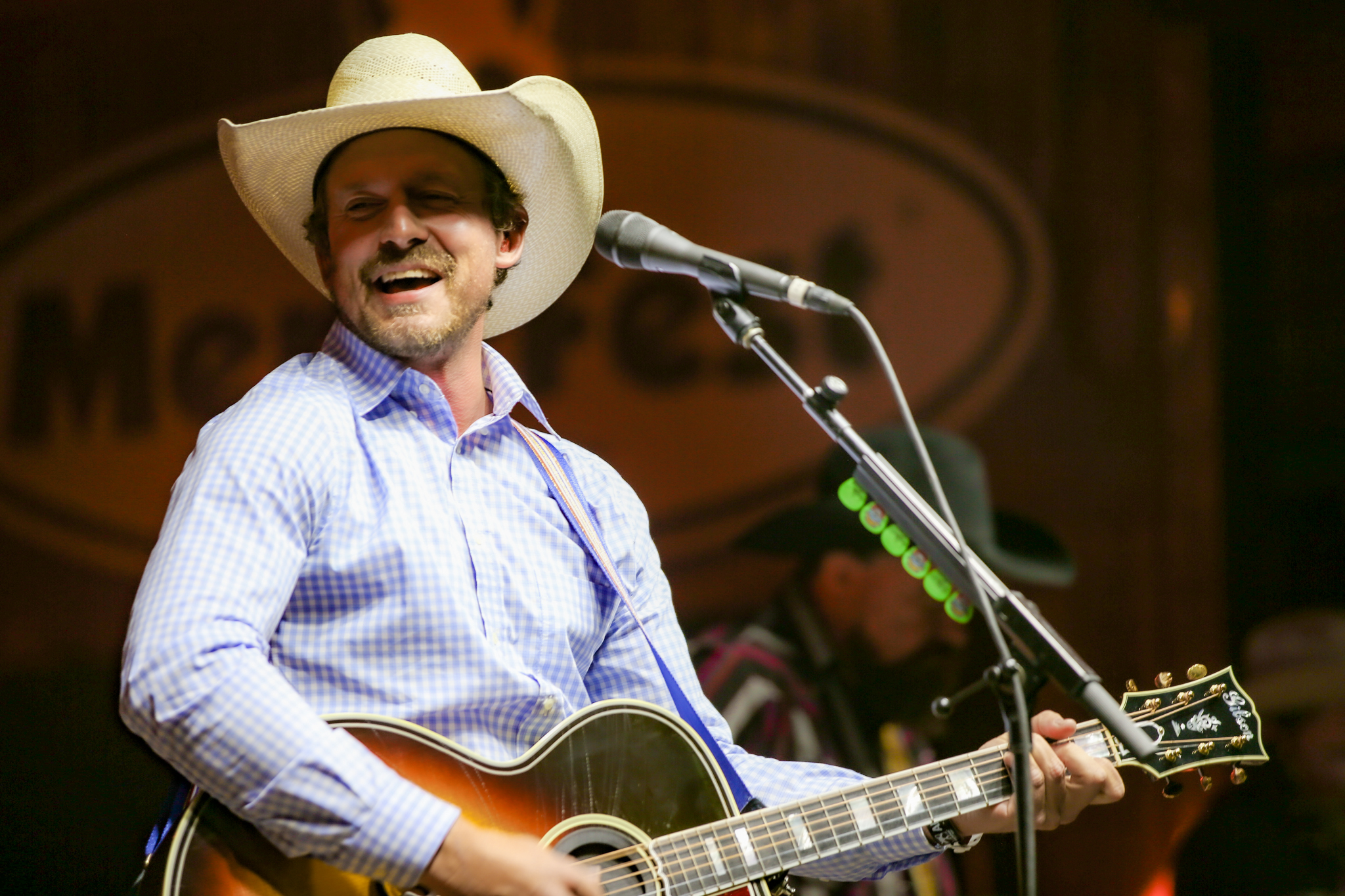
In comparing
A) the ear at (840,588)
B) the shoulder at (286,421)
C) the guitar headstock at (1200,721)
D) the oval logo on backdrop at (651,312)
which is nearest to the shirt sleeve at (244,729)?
the shoulder at (286,421)

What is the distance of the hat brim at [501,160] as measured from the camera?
1.91m

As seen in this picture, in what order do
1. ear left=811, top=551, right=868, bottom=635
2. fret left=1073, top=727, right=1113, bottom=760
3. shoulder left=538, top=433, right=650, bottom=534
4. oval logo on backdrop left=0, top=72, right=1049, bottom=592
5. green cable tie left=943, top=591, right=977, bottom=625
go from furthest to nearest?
ear left=811, top=551, right=868, bottom=635 → oval logo on backdrop left=0, top=72, right=1049, bottom=592 → shoulder left=538, top=433, right=650, bottom=534 → fret left=1073, top=727, right=1113, bottom=760 → green cable tie left=943, top=591, right=977, bottom=625

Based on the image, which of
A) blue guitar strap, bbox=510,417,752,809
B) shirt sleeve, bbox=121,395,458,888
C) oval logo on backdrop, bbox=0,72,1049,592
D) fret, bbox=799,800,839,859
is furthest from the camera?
oval logo on backdrop, bbox=0,72,1049,592

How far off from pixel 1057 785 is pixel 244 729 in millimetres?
1229

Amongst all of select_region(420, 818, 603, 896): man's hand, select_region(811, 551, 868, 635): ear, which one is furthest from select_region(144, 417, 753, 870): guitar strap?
select_region(811, 551, 868, 635): ear

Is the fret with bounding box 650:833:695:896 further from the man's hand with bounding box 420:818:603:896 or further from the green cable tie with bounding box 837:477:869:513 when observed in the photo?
the green cable tie with bounding box 837:477:869:513

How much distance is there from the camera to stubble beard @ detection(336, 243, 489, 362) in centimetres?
187

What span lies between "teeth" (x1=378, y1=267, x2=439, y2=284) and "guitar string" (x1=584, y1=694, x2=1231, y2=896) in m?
0.97

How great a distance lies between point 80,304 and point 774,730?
209cm

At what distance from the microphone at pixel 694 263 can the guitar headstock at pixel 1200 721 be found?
0.88 metres

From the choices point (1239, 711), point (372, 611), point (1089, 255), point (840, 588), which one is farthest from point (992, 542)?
point (372, 611)

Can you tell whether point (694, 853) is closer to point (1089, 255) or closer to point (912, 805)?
point (912, 805)

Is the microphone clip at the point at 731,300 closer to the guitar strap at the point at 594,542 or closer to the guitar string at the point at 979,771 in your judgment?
the guitar strap at the point at 594,542

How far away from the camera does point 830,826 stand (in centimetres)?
175
